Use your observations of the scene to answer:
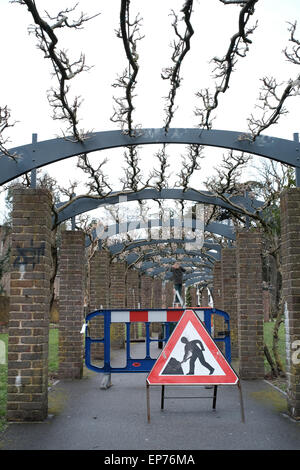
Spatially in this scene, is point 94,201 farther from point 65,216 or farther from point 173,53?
point 173,53

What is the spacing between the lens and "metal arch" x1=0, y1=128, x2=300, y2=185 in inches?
269

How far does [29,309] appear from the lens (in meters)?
6.10

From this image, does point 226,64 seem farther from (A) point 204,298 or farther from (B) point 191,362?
(A) point 204,298

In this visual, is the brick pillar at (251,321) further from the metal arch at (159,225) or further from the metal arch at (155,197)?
the metal arch at (159,225)

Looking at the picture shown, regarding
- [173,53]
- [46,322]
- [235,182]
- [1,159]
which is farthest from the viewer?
[235,182]

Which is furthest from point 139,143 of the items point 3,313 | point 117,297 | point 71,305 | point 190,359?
point 3,313

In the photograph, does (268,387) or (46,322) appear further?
(268,387)

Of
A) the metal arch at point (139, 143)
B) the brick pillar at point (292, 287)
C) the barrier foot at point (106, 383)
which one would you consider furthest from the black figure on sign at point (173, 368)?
the metal arch at point (139, 143)

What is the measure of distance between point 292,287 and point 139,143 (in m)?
3.18

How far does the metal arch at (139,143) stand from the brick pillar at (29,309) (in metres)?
0.69

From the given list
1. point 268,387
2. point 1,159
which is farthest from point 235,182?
point 1,159

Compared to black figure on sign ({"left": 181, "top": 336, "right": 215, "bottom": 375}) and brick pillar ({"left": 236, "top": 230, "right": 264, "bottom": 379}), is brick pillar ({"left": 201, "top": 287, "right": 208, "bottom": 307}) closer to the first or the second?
brick pillar ({"left": 236, "top": 230, "right": 264, "bottom": 379})

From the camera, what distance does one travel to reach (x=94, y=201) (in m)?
10.2

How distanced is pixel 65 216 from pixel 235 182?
138 inches
